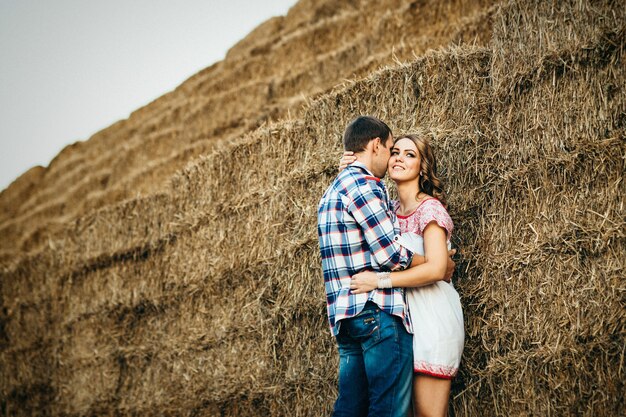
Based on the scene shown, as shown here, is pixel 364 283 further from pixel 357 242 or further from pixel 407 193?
pixel 407 193

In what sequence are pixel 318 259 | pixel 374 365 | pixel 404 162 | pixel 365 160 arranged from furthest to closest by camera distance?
1. pixel 318 259
2. pixel 404 162
3. pixel 365 160
4. pixel 374 365

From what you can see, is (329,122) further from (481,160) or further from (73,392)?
(73,392)

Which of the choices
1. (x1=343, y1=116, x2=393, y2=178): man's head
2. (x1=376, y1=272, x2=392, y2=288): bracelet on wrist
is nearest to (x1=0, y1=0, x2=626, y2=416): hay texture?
(x1=343, y1=116, x2=393, y2=178): man's head

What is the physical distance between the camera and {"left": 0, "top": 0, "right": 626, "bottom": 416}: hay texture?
13.2 feet

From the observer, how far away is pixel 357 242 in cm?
374

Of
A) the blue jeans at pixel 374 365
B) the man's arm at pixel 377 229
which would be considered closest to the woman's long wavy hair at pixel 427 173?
the man's arm at pixel 377 229

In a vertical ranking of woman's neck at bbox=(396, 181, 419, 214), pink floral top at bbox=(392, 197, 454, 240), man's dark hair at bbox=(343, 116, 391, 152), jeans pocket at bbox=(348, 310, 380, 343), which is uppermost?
man's dark hair at bbox=(343, 116, 391, 152)

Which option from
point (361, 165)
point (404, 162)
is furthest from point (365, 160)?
point (404, 162)

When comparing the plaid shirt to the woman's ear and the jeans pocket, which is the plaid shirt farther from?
the woman's ear

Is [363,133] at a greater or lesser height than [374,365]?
greater

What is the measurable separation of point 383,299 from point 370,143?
0.93 meters

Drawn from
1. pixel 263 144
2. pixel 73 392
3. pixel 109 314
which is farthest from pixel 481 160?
pixel 73 392

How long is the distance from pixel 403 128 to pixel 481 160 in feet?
2.75

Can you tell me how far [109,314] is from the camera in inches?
324
